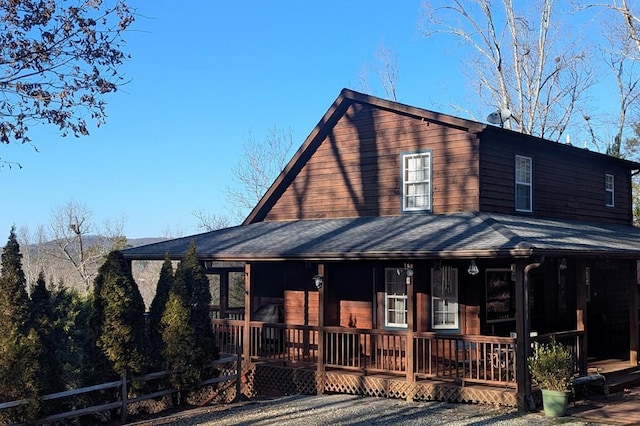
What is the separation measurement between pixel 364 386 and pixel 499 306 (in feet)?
12.7

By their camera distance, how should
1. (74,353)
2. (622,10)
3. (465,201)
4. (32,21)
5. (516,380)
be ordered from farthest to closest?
(622,10)
(74,353)
(465,201)
(516,380)
(32,21)

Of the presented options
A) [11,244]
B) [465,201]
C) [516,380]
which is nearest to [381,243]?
[465,201]

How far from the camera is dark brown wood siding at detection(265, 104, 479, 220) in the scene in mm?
15242

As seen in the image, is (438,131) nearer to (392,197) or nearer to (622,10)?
(392,197)

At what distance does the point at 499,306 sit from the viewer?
49.5 feet

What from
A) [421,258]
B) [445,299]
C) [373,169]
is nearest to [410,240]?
[421,258]

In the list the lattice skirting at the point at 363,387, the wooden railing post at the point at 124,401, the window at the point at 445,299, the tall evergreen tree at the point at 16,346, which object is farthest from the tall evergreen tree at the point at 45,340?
the window at the point at 445,299

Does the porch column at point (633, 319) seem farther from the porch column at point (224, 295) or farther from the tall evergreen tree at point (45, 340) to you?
the tall evergreen tree at point (45, 340)

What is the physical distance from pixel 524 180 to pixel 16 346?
11938 millimetres

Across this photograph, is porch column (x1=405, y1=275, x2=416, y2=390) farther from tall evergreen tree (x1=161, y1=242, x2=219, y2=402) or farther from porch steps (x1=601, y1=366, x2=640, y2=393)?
porch steps (x1=601, y1=366, x2=640, y2=393)

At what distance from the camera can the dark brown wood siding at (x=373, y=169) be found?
1524 cm

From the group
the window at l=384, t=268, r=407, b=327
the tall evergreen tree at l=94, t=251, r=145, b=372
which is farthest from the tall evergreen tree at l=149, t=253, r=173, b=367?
the window at l=384, t=268, r=407, b=327

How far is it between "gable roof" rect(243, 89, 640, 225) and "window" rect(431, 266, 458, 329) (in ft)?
10.8

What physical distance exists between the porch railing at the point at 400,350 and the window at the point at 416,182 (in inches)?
128
